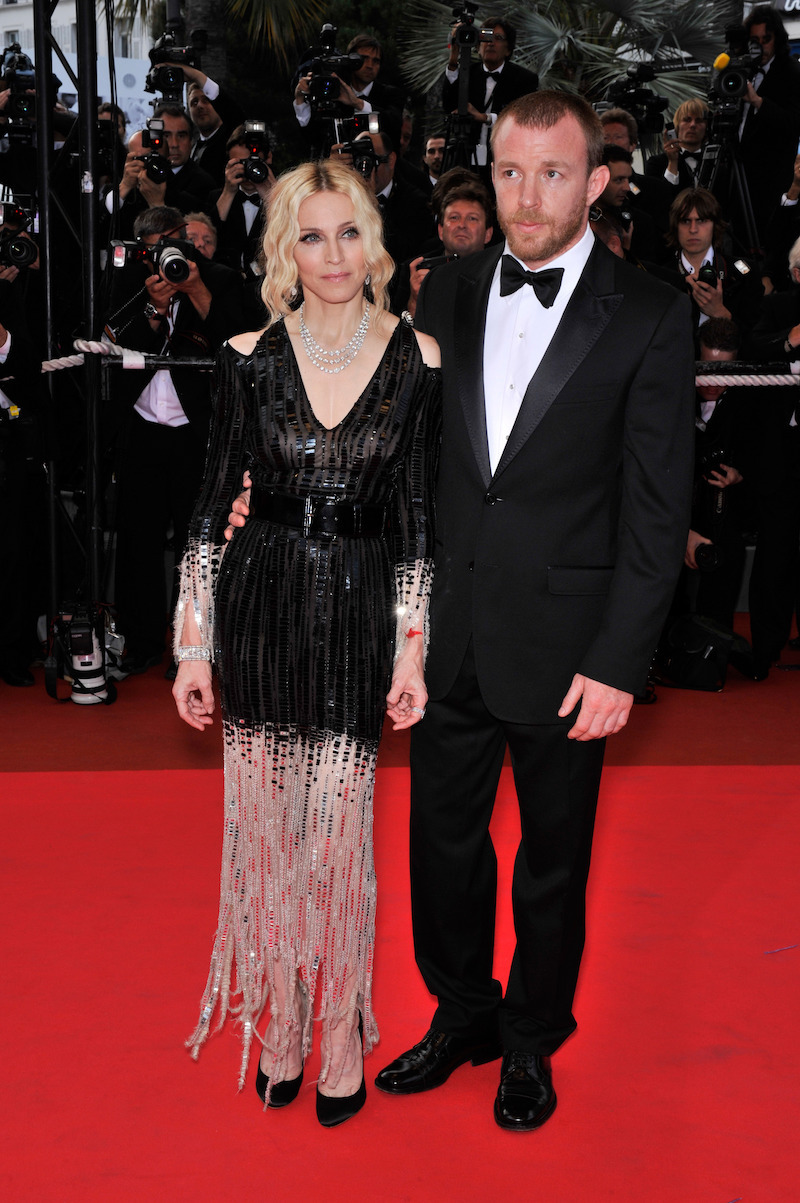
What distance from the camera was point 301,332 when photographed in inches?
81.7

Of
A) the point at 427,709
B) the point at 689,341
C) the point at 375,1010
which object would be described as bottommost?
the point at 375,1010

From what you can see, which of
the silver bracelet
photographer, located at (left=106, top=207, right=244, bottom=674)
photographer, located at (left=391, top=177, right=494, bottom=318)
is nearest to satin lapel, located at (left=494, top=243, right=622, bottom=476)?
the silver bracelet

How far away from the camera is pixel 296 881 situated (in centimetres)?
216

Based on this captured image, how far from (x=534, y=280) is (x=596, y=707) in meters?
0.71

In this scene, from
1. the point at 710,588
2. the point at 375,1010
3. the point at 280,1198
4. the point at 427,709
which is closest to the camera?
the point at 280,1198

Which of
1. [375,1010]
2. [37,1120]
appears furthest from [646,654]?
[37,1120]

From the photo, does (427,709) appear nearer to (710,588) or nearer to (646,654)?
(646,654)

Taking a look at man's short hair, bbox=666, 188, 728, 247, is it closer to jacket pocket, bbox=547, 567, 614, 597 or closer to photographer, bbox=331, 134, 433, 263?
photographer, bbox=331, 134, 433, 263

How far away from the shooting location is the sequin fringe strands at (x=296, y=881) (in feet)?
6.89

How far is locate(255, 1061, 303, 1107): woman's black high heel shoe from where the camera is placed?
2.17 m

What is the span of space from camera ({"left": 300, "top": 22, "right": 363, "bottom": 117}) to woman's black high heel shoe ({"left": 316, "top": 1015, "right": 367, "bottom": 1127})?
14.9ft

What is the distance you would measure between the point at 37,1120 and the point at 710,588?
4.04 meters

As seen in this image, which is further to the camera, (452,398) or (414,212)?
(414,212)

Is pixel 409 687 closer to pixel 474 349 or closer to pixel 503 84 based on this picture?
pixel 474 349
